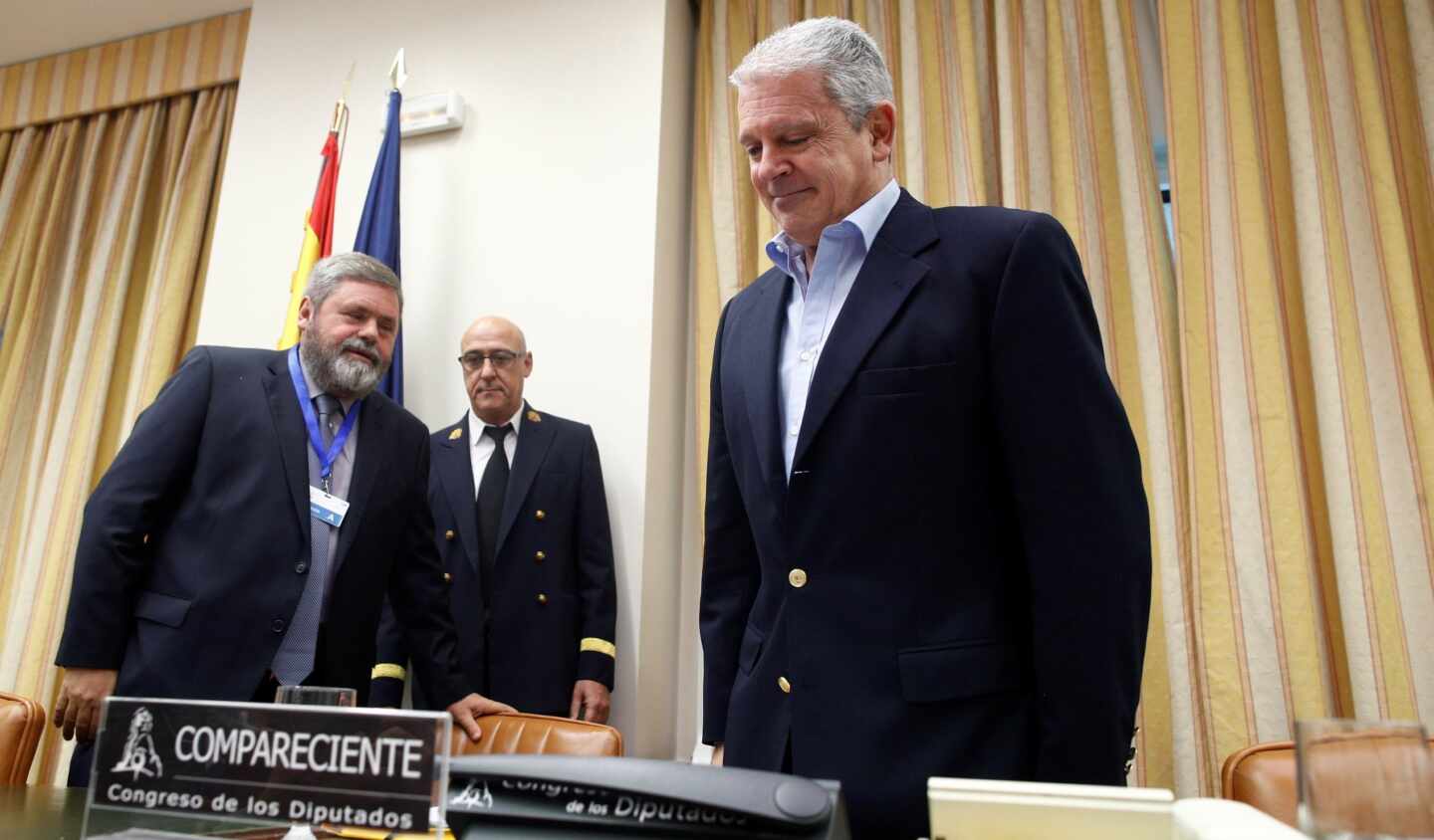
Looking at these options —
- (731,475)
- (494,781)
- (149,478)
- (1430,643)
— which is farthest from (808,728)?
(1430,643)

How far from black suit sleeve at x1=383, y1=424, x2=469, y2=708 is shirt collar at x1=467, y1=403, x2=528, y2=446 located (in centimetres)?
67

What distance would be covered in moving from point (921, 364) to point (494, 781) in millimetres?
751

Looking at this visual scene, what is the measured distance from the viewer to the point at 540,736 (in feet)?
5.03

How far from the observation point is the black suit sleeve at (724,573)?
137cm

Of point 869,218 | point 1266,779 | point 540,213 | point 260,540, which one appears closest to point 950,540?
point 869,218

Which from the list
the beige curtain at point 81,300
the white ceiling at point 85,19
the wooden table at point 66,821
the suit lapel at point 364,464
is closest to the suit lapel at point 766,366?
the wooden table at point 66,821

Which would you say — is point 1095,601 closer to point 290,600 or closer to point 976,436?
point 976,436

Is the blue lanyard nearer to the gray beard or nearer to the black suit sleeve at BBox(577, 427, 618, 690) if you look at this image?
the gray beard

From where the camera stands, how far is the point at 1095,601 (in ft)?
3.54

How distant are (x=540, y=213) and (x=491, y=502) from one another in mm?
1033

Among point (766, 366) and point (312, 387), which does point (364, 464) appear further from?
point (766, 366)

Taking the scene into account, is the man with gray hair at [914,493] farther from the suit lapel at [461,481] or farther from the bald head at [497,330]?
the bald head at [497,330]

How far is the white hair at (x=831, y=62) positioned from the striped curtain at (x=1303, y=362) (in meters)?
1.73

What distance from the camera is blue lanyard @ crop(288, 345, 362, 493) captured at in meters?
2.08
